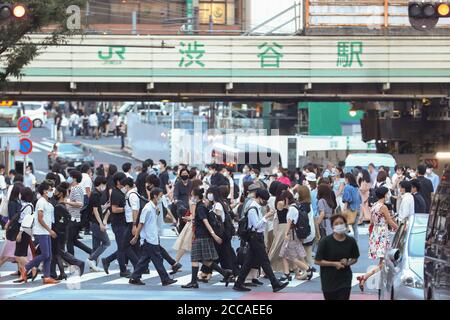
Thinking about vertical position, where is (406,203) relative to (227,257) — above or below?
above

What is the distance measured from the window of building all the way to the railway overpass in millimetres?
37852

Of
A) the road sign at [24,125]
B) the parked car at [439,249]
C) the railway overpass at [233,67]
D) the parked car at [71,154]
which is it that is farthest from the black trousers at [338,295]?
the parked car at [71,154]

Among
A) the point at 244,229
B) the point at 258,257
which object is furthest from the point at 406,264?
the point at 244,229

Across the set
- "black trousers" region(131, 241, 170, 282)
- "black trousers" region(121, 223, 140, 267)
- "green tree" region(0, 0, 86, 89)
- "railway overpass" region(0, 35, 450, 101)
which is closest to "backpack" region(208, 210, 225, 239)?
"black trousers" region(131, 241, 170, 282)

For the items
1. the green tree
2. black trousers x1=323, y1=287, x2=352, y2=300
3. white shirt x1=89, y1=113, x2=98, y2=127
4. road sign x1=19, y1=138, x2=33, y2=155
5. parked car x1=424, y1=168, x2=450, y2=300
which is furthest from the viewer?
white shirt x1=89, y1=113, x2=98, y2=127

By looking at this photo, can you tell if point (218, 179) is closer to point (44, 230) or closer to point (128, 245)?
point (128, 245)

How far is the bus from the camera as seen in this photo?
137ft

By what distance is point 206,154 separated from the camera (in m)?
45.7

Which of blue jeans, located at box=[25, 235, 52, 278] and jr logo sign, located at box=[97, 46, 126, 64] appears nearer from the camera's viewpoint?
blue jeans, located at box=[25, 235, 52, 278]

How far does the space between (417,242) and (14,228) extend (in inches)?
295

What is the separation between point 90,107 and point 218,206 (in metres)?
76.5

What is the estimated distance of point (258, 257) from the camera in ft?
58.9

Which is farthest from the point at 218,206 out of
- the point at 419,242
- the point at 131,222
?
the point at 419,242

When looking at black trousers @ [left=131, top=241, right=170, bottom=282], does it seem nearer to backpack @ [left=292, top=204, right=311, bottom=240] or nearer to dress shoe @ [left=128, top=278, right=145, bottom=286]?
dress shoe @ [left=128, top=278, right=145, bottom=286]
